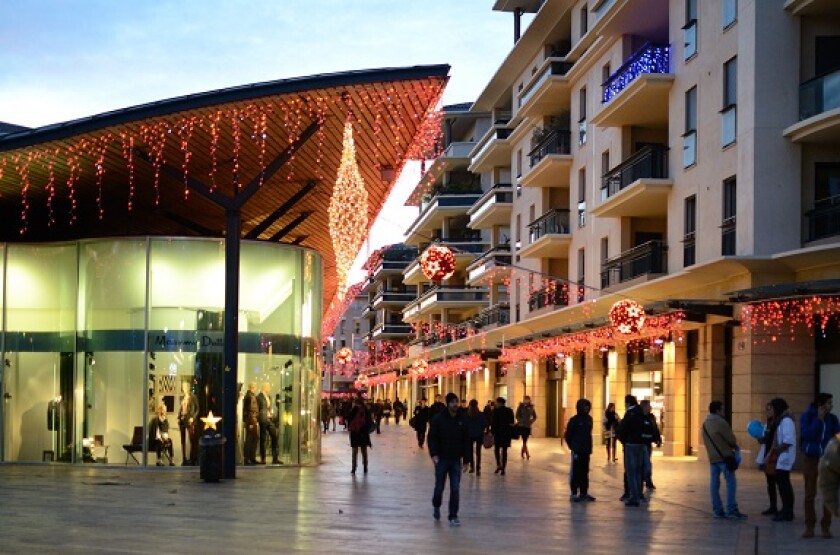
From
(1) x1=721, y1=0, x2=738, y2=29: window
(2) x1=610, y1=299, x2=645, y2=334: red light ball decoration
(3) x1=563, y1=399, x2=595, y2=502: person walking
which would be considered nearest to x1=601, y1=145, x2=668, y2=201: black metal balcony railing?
(1) x1=721, y1=0, x2=738, y2=29: window

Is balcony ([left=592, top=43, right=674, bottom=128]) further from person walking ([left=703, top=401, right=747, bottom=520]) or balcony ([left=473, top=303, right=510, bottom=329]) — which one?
balcony ([left=473, top=303, right=510, bottom=329])

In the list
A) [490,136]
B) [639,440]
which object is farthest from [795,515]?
[490,136]

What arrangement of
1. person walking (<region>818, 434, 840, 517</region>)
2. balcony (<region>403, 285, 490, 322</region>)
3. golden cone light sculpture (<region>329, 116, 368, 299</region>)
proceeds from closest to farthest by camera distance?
1. person walking (<region>818, 434, 840, 517</region>)
2. golden cone light sculpture (<region>329, 116, 368, 299</region>)
3. balcony (<region>403, 285, 490, 322</region>)

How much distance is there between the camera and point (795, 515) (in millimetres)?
19656

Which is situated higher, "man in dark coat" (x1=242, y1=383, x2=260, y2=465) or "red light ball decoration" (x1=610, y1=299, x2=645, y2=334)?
"red light ball decoration" (x1=610, y1=299, x2=645, y2=334)

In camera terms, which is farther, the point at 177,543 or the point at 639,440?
the point at 639,440

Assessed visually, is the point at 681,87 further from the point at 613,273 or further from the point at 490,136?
the point at 490,136

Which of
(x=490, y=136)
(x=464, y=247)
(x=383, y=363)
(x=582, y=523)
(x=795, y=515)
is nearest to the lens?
(x=582, y=523)

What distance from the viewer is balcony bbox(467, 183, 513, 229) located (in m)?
64.1

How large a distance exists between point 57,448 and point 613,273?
1944 cm

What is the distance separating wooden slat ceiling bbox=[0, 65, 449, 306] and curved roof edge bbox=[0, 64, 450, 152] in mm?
18

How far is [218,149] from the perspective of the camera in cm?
2862

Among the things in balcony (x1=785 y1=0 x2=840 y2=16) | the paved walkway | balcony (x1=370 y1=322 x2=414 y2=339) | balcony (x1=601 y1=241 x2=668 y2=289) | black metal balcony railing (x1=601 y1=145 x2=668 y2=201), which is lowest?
the paved walkway

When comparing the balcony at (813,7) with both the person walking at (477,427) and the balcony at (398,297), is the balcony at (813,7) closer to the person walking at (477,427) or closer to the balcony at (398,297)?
the person walking at (477,427)
